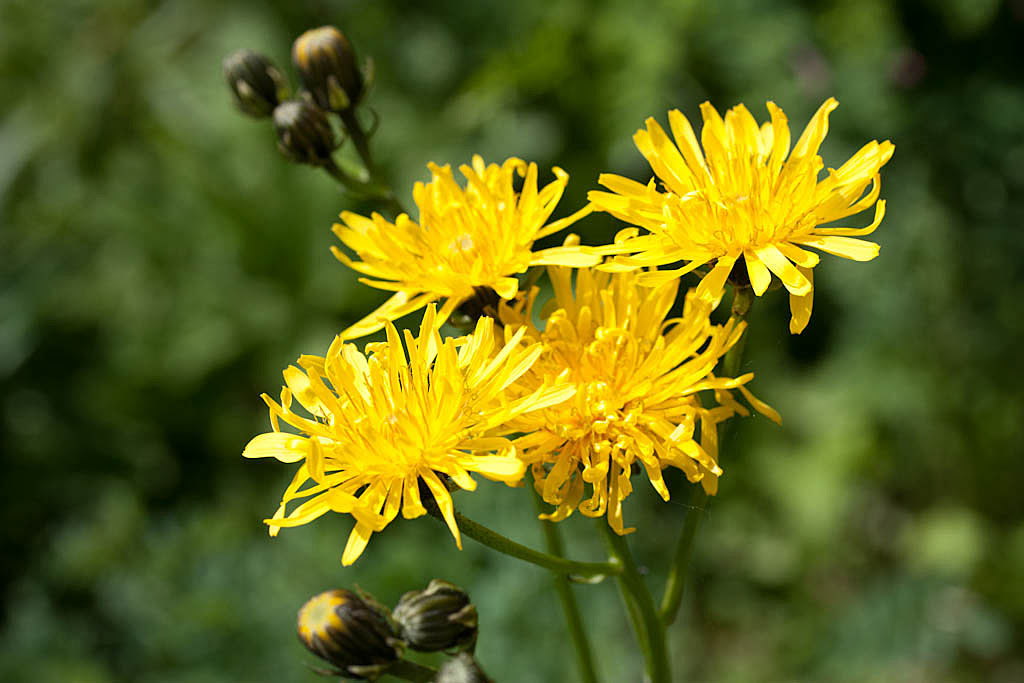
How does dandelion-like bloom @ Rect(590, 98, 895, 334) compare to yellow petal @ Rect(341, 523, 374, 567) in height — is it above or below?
above

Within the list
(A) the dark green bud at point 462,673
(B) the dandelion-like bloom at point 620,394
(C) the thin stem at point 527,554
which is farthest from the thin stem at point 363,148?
(A) the dark green bud at point 462,673

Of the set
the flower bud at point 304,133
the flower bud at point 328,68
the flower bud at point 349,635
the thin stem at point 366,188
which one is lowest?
the flower bud at point 349,635

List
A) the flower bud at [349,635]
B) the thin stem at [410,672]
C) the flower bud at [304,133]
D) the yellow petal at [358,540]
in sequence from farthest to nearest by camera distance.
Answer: the flower bud at [304,133], the thin stem at [410,672], the flower bud at [349,635], the yellow petal at [358,540]

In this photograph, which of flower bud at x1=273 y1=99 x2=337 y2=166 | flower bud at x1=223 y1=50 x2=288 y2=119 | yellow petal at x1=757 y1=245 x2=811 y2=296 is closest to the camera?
yellow petal at x1=757 y1=245 x2=811 y2=296

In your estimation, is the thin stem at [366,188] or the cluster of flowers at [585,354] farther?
the thin stem at [366,188]

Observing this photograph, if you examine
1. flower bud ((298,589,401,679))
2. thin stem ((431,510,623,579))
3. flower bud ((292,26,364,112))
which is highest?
flower bud ((292,26,364,112))

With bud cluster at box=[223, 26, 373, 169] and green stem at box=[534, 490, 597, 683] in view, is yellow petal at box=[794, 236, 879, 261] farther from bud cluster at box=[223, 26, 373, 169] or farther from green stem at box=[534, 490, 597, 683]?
bud cluster at box=[223, 26, 373, 169]

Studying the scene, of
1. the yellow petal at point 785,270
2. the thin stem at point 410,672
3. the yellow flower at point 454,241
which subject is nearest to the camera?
the yellow petal at point 785,270

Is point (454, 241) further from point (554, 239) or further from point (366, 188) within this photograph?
point (554, 239)

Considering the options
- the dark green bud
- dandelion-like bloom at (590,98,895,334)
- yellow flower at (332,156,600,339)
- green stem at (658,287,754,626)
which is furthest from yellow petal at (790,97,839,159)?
the dark green bud

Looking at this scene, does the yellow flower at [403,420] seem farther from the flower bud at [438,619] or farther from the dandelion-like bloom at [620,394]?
the flower bud at [438,619]
